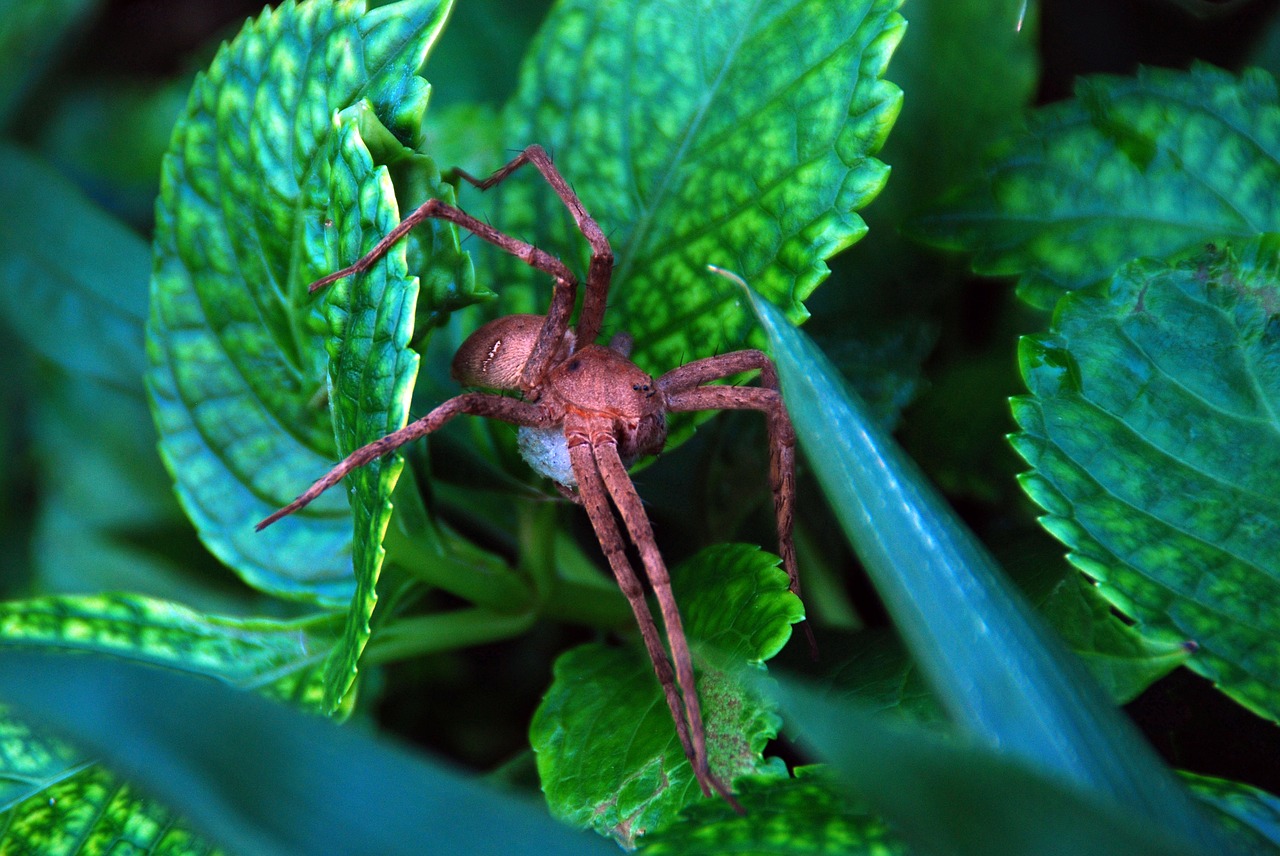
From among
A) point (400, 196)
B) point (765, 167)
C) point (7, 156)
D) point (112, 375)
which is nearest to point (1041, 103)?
point (765, 167)

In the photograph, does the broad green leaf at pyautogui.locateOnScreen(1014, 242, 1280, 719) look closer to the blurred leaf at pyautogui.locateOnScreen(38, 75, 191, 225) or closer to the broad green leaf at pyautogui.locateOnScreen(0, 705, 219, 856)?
the broad green leaf at pyautogui.locateOnScreen(0, 705, 219, 856)

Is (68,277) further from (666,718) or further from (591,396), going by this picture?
(666,718)

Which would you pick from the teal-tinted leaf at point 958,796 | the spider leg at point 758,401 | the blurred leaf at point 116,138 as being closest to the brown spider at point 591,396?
the spider leg at point 758,401

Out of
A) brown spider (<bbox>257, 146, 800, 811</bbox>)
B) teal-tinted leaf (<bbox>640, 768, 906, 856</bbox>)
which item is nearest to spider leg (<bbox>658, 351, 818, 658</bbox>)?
brown spider (<bbox>257, 146, 800, 811</bbox>)

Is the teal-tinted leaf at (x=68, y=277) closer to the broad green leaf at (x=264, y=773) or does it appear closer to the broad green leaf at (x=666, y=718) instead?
the broad green leaf at (x=666, y=718)

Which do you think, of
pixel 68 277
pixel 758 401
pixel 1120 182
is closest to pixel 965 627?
pixel 758 401

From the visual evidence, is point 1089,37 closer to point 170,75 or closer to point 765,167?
point 765,167
